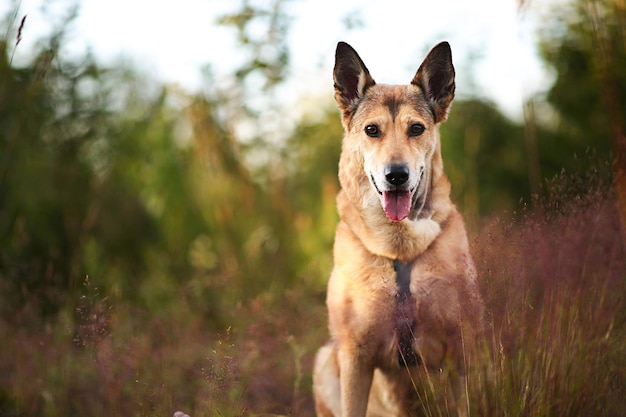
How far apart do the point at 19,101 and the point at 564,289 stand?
4623 millimetres

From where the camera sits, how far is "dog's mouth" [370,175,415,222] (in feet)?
10.4

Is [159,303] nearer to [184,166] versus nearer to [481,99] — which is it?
[184,166]

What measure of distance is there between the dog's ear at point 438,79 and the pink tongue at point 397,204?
0.63m

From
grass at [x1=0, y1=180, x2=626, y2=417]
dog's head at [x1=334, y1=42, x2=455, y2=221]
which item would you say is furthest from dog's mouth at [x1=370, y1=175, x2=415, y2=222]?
grass at [x1=0, y1=180, x2=626, y2=417]

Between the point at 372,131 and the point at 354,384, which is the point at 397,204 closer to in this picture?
the point at 372,131

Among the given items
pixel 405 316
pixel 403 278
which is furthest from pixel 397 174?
pixel 405 316

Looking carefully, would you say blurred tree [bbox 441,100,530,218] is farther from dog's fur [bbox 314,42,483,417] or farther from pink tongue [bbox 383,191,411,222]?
pink tongue [bbox 383,191,411,222]

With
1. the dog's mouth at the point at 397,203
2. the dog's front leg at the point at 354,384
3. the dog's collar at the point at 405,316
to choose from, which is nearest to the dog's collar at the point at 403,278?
the dog's collar at the point at 405,316

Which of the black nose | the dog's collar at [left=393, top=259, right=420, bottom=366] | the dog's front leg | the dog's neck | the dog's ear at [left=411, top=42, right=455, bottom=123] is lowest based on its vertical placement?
the dog's front leg

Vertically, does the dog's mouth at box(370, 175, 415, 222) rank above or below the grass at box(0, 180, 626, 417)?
above

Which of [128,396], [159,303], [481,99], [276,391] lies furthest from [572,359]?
[481,99]

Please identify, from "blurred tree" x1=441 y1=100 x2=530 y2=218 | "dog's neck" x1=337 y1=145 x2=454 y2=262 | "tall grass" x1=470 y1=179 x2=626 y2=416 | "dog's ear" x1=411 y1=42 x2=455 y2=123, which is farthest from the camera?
"blurred tree" x1=441 y1=100 x2=530 y2=218

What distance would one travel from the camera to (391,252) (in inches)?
131

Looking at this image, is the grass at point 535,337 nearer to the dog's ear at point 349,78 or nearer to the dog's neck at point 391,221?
the dog's neck at point 391,221
